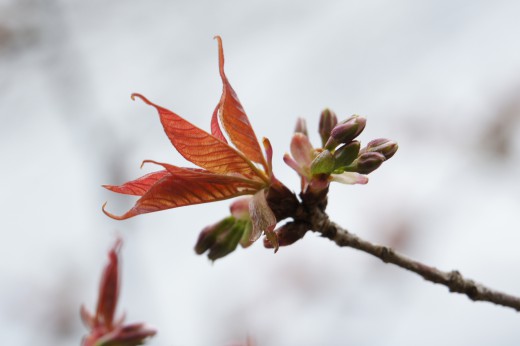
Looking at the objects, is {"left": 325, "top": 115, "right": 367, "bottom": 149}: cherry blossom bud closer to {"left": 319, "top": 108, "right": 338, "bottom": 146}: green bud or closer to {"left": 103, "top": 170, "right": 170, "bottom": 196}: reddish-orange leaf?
{"left": 319, "top": 108, "right": 338, "bottom": 146}: green bud

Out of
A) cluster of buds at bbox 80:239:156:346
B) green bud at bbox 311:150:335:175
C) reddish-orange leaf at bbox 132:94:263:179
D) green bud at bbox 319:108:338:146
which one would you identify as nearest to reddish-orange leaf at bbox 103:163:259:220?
reddish-orange leaf at bbox 132:94:263:179

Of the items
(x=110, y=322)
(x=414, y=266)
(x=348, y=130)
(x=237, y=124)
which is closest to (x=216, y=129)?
(x=237, y=124)

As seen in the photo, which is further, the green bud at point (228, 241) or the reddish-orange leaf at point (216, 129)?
the green bud at point (228, 241)

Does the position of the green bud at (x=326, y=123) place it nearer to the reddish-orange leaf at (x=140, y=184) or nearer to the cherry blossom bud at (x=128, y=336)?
the reddish-orange leaf at (x=140, y=184)

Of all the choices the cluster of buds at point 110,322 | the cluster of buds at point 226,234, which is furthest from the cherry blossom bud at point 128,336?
the cluster of buds at point 226,234

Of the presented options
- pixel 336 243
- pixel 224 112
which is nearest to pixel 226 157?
pixel 224 112

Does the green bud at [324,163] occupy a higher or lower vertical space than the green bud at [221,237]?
higher
